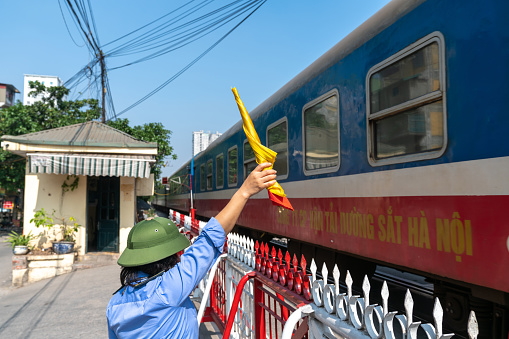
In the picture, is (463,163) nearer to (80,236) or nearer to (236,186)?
(236,186)

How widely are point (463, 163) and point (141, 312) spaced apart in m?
2.41

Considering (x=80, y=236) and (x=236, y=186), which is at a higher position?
(x=236, y=186)

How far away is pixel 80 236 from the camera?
10.6 m

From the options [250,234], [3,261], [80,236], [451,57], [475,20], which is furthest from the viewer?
[3,261]

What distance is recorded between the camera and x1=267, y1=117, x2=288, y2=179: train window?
624 cm

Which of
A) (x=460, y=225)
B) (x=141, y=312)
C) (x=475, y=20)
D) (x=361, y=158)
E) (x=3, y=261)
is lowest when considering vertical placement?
(x=3, y=261)

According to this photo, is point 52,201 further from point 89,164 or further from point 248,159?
point 248,159

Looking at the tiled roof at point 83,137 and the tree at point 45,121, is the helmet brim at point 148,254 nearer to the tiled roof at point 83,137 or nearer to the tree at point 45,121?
the tiled roof at point 83,137

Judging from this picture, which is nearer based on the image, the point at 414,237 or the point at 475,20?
the point at 475,20

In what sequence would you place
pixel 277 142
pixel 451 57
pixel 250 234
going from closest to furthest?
pixel 451 57
pixel 277 142
pixel 250 234

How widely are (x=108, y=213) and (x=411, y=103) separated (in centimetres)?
973

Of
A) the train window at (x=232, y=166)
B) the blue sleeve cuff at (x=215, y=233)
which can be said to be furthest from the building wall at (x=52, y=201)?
the blue sleeve cuff at (x=215, y=233)

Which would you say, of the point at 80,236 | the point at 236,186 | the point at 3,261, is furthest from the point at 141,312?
the point at 3,261

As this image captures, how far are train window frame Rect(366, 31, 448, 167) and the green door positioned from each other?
8.83 meters
